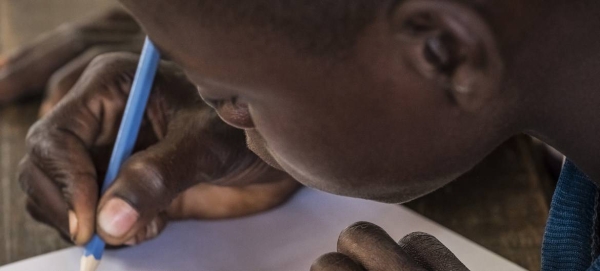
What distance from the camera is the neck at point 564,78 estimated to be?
0.29m

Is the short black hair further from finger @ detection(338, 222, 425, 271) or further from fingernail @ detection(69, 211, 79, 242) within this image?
fingernail @ detection(69, 211, 79, 242)

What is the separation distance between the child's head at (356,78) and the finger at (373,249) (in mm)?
43

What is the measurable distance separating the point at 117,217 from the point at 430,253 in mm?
225

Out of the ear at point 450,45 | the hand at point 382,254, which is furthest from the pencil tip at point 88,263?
the ear at point 450,45

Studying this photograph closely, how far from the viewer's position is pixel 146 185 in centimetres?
50

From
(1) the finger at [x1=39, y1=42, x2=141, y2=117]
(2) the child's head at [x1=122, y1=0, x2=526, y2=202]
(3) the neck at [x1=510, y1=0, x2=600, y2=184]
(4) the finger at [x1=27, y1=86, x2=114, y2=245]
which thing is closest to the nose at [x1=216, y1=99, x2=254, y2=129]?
(2) the child's head at [x1=122, y1=0, x2=526, y2=202]

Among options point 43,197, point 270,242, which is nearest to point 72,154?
point 43,197

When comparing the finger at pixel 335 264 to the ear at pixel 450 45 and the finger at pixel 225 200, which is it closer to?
the ear at pixel 450 45

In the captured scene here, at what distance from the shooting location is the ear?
262 millimetres

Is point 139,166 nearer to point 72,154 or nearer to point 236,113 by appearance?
point 72,154

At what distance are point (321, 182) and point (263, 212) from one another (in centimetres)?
26

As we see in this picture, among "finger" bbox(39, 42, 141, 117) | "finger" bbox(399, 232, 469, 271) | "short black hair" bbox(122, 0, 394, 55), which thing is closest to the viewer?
"short black hair" bbox(122, 0, 394, 55)

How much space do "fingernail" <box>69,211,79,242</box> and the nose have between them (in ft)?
0.73

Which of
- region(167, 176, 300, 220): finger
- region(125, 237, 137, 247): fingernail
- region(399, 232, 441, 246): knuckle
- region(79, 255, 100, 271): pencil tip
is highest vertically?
region(399, 232, 441, 246): knuckle
